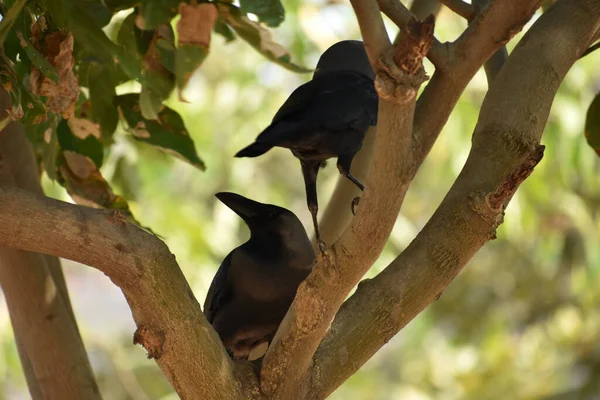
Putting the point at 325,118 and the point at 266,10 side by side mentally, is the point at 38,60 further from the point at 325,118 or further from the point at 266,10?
the point at 325,118

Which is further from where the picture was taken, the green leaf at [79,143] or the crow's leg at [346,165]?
the crow's leg at [346,165]

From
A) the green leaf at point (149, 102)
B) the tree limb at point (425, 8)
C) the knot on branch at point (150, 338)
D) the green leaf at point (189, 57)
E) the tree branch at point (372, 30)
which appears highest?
the tree limb at point (425, 8)

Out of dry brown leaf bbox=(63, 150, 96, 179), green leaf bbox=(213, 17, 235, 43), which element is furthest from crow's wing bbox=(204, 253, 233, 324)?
green leaf bbox=(213, 17, 235, 43)

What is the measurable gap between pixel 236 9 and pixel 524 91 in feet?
1.49

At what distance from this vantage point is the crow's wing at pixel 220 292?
1.77 meters

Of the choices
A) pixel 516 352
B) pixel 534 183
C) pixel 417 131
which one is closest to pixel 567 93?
pixel 534 183

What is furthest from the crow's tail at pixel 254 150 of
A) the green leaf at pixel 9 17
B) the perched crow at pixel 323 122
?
the green leaf at pixel 9 17

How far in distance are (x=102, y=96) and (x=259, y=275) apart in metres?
0.44

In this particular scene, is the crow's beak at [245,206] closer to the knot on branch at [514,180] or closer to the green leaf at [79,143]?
the green leaf at [79,143]

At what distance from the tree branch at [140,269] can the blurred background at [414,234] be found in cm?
37

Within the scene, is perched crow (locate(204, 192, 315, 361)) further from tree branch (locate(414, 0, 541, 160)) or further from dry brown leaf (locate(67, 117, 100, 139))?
tree branch (locate(414, 0, 541, 160))

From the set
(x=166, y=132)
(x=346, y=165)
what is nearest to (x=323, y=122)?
(x=346, y=165)

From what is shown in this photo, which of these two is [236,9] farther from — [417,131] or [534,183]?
[534,183]

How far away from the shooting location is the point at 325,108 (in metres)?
1.62
